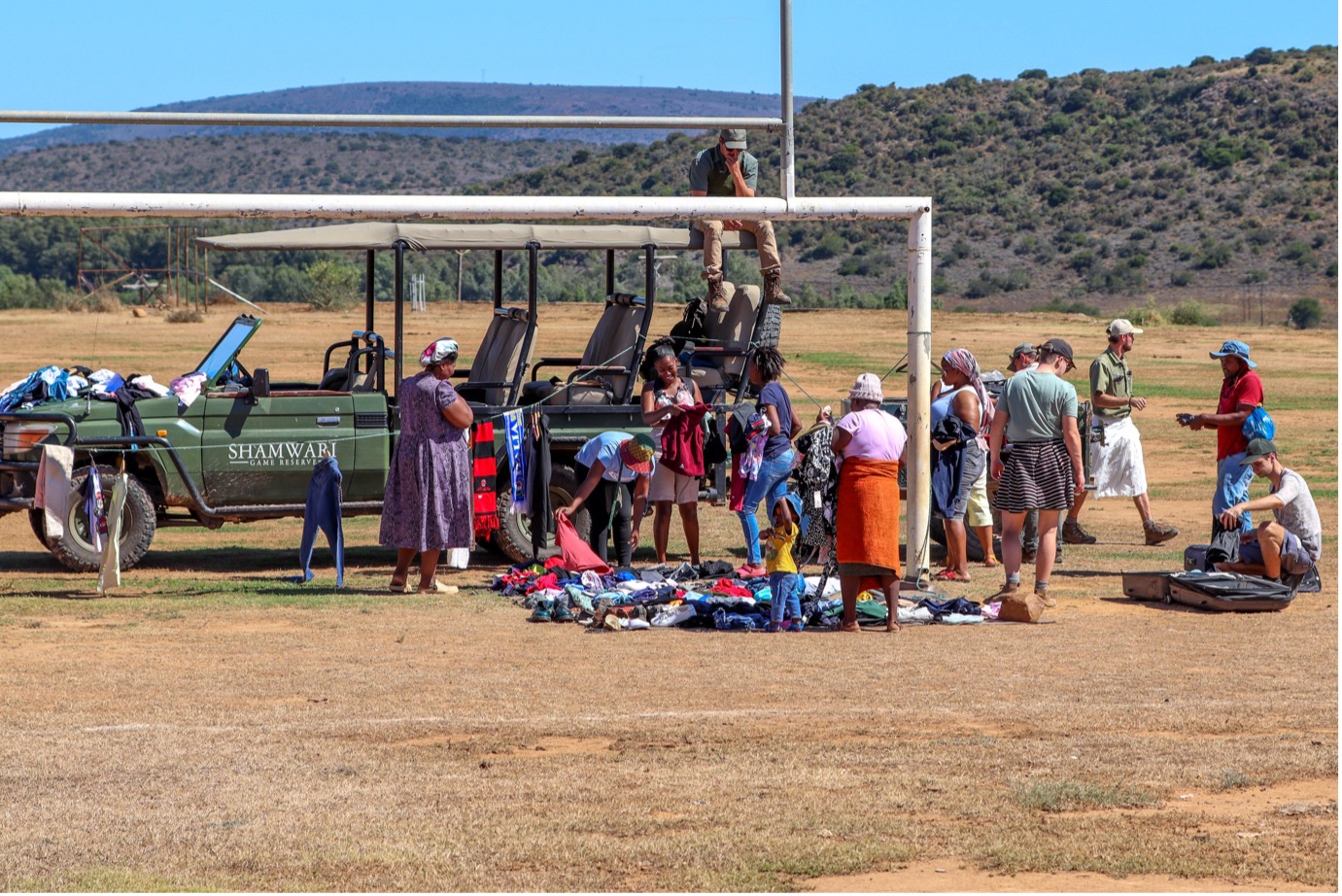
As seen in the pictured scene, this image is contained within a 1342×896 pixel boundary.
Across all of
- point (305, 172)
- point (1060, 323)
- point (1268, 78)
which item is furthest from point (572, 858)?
point (305, 172)

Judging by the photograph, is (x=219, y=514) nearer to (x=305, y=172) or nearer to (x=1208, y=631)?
(x=1208, y=631)

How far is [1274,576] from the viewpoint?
1239 cm

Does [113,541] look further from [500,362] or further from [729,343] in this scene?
[729,343]

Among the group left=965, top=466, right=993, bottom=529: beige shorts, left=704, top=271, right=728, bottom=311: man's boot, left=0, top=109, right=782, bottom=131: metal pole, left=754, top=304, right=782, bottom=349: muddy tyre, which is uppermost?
left=0, top=109, right=782, bottom=131: metal pole

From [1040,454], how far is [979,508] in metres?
2.14

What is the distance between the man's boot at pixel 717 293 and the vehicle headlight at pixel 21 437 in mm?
5080

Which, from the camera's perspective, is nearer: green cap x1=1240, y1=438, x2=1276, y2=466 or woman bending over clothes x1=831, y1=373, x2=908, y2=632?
woman bending over clothes x1=831, y1=373, x2=908, y2=632

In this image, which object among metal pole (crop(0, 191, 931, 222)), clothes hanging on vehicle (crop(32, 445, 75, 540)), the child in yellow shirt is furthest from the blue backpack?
clothes hanging on vehicle (crop(32, 445, 75, 540))

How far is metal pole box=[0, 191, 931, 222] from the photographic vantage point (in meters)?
11.4

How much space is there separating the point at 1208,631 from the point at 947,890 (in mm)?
5900

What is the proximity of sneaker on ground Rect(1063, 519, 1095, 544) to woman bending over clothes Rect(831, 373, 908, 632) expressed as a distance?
199 inches

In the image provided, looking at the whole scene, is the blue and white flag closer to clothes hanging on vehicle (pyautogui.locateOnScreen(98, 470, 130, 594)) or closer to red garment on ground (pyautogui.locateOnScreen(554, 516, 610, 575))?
red garment on ground (pyautogui.locateOnScreen(554, 516, 610, 575))

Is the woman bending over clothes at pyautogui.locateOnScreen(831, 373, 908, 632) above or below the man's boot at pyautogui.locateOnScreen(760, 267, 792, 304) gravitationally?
below

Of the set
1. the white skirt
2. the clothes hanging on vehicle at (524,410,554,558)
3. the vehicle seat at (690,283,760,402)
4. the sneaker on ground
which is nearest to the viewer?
the clothes hanging on vehicle at (524,410,554,558)
